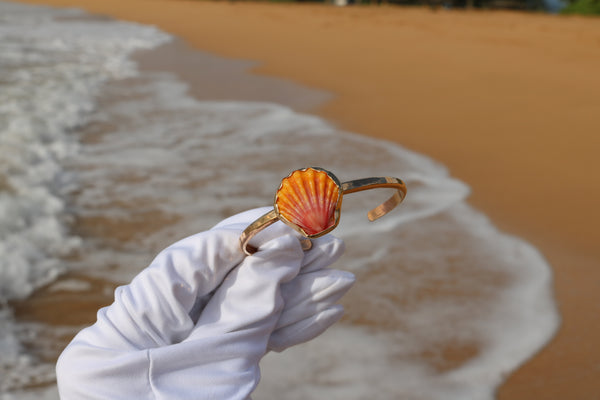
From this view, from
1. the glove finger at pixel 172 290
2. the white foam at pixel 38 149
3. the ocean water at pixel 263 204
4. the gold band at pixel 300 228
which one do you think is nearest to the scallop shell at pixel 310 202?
the gold band at pixel 300 228

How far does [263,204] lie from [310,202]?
293cm

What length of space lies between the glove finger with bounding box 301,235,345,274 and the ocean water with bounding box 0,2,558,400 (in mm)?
1158

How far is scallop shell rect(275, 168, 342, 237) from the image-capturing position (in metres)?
0.76

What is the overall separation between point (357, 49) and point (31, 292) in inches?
298

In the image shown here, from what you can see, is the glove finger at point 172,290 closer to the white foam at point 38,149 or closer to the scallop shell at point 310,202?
the scallop shell at point 310,202

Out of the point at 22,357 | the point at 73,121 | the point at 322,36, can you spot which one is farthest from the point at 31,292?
the point at 322,36

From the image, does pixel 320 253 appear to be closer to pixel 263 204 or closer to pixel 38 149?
pixel 263 204

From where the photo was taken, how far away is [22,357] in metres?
2.16

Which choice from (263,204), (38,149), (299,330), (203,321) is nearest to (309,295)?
(299,330)

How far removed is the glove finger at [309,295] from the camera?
0.89 meters

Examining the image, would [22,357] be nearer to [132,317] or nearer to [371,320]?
[371,320]

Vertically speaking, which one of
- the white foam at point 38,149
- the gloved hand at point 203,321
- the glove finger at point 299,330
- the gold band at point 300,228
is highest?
the gold band at point 300,228

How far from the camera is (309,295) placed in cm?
90

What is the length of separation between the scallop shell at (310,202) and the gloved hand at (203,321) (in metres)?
0.09
